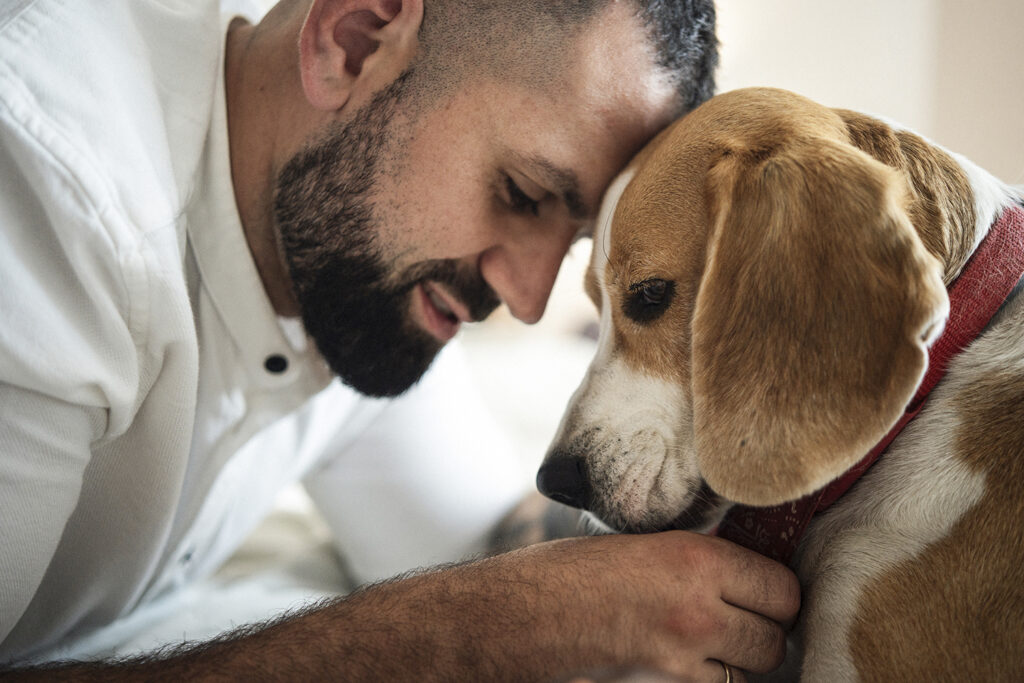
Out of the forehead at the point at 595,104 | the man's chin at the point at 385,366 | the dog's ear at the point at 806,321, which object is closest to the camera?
the dog's ear at the point at 806,321

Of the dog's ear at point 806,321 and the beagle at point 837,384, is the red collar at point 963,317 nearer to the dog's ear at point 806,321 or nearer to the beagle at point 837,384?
the beagle at point 837,384

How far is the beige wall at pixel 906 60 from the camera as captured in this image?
1674mm

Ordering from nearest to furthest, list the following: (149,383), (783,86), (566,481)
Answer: (566,481) < (149,383) < (783,86)

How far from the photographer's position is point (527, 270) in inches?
53.9

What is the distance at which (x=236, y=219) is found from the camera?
4.42ft

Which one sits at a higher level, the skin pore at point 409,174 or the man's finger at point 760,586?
the skin pore at point 409,174

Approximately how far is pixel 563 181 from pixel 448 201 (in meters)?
0.21

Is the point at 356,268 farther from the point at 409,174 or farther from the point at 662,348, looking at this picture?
the point at 662,348

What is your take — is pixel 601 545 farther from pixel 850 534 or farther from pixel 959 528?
pixel 959 528

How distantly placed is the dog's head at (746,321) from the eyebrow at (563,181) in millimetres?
150

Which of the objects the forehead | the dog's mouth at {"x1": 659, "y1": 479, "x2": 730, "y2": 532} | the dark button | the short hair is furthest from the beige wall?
the dark button

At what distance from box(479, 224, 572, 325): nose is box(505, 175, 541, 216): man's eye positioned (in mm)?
42

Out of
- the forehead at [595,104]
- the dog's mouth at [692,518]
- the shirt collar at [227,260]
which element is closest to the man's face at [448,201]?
the forehead at [595,104]

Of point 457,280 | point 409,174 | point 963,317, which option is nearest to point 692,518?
point 963,317
